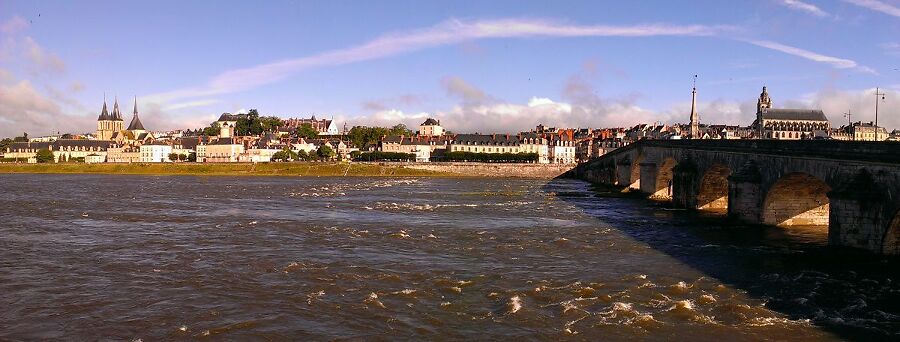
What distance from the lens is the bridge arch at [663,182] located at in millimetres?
66812

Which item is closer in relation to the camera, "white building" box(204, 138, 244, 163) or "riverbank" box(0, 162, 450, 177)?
"riverbank" box(0, 162, 450, 177)

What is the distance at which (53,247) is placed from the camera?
30.3 metres

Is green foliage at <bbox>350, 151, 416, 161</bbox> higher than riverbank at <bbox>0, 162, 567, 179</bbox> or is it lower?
higher

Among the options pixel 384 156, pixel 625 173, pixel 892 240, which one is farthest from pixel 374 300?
pixel 384 156

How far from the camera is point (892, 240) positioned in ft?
83.7

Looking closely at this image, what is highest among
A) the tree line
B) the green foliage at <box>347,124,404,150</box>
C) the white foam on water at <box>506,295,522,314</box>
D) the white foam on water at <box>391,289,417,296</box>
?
the green foliage at <box>347,124,404,150</box>

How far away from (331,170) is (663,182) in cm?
6489

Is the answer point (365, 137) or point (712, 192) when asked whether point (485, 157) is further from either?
point (712, 192)

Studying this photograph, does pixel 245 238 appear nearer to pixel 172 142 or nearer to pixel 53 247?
pixel 53 247

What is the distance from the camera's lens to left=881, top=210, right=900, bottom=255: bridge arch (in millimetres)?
25172

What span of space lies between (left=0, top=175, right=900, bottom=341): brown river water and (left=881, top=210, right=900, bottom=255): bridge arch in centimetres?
43

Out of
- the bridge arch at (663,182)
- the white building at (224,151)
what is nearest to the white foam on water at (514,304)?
the bridge arch at (663,182)

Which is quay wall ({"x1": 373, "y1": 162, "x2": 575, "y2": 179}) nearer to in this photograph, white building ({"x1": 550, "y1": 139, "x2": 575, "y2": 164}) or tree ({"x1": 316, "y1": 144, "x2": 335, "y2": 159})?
tree ({"x1": 316, "y1": 144, "x2": 335, "y2": 159})

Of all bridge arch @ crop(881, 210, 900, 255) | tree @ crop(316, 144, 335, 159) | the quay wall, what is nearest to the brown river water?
bridge arch @ crop(881, 210, 900, 255)
